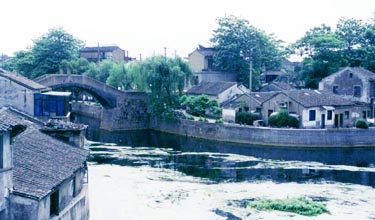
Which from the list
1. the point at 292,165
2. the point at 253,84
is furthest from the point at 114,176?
the point at 253,84

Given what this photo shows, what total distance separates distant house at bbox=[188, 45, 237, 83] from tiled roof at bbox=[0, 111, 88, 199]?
5494cm

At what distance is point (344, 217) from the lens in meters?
25.5

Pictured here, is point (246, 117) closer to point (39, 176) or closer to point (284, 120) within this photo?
point (284, 120)

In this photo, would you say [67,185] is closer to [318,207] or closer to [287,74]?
[318,207]

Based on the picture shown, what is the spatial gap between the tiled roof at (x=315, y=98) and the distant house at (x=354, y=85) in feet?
13.6

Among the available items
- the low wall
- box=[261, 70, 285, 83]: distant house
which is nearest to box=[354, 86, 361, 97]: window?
the low wall

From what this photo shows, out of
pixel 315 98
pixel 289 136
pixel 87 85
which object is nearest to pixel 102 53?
pixel 87 85

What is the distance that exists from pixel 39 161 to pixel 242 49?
60335 millimetres

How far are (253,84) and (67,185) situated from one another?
188ft

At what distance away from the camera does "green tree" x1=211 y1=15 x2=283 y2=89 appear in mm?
76312

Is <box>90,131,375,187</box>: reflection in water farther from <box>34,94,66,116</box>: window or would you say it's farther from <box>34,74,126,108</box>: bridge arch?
<box>34,74,126,108</box>: bridge arch

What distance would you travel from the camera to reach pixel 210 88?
6631cm

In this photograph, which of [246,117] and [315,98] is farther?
[315,98]

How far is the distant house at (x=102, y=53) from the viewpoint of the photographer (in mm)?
96188
